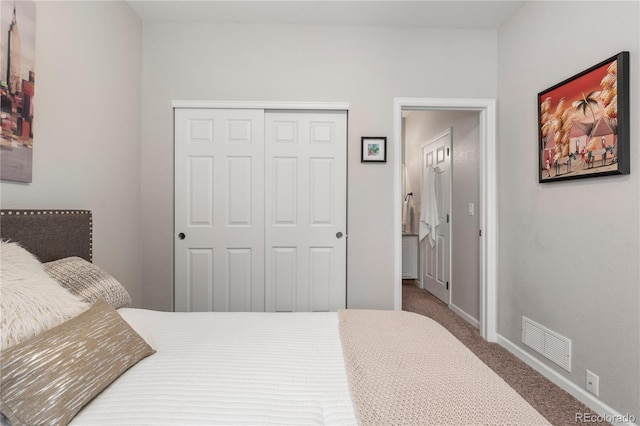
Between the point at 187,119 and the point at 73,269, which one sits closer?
the point at 73,269

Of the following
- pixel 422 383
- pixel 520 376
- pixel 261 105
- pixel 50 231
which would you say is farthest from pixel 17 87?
pixel 520 376

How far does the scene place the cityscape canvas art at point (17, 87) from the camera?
1.38 meters

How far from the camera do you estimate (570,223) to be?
1.93 m

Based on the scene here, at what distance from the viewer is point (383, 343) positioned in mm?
1228

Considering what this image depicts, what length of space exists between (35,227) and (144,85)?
1696 mm

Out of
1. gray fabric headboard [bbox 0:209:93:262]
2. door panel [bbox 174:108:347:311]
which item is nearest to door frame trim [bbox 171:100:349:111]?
door panel [bbox 174:108:347:311]

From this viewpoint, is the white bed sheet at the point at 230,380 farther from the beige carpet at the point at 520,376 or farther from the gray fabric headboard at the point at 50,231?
the beige carpet at the point at 520,376

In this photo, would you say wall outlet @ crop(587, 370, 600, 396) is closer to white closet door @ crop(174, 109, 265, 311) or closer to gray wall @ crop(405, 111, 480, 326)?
gray wall @ crop(405, 111, 480, 326)

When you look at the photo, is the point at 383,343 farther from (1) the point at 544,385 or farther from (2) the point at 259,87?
(2) the point at 259,87

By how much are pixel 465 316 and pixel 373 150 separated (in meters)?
2.03

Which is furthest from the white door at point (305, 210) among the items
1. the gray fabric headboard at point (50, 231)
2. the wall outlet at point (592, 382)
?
the wall outlet at point (592, 382)

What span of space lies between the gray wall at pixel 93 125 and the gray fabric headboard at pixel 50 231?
103mm

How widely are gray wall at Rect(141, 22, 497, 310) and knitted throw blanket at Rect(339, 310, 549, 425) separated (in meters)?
1.44

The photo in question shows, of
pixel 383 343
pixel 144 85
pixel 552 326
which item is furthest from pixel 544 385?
pixel 144 85
